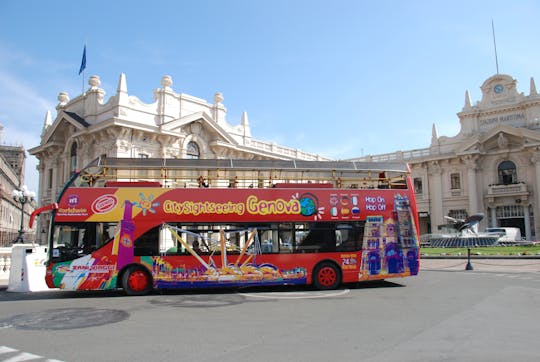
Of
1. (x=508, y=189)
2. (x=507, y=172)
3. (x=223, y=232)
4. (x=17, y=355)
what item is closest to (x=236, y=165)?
(x=223, y=232)

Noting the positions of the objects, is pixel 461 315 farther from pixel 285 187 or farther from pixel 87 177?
pixel 87 177

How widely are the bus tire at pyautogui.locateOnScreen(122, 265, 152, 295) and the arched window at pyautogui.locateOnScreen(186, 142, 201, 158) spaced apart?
23.3 metres

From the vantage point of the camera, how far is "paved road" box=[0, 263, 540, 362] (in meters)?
6.07

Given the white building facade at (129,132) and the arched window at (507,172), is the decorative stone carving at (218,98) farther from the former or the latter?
the arched window at (507,172)

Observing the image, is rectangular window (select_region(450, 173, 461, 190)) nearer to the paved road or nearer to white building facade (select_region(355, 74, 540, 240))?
white building facade (select_region(355, 74, 540, 240))

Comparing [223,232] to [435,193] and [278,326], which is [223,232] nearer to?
[278,326]

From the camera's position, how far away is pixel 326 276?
13305mm

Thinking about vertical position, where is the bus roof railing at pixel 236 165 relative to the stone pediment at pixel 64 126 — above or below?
below

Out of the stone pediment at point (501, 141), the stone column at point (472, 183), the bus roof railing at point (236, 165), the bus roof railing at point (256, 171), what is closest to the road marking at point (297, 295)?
the bus roof railing at point (256, 171)

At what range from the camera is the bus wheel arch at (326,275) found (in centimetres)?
1323

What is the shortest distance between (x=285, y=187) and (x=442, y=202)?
3914 cm

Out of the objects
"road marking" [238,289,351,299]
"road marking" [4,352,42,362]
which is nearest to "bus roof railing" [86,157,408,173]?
"road marking" [238,289,351,299]

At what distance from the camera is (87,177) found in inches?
532

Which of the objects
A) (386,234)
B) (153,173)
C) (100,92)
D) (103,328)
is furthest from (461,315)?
(100,92)
